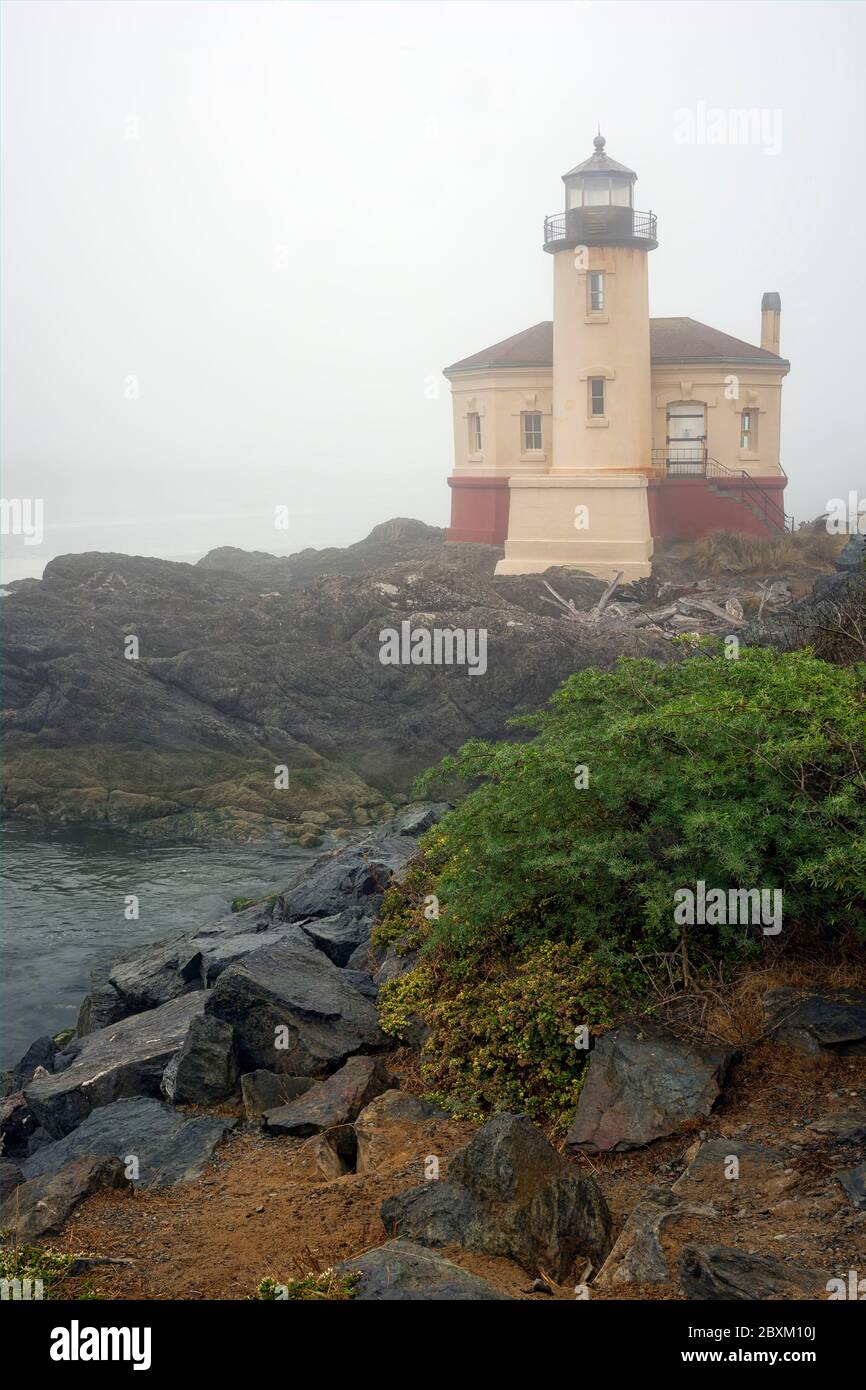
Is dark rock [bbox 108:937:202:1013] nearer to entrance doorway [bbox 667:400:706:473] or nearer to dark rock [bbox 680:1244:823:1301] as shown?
dark rock [bbox 680:1244:823:1301]

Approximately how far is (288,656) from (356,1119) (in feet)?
81.5

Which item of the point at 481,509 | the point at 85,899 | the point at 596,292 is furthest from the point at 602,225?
the point at 85,899

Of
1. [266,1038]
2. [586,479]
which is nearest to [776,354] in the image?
[586,479]

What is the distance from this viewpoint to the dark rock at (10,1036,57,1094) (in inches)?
519

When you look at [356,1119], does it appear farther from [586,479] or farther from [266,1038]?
[586,479]

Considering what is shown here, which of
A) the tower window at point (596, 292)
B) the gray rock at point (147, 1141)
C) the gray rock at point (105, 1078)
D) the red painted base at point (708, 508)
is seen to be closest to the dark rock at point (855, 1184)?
the gray rock at point (147, 1141)

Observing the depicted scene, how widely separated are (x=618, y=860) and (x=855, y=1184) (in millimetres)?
2828

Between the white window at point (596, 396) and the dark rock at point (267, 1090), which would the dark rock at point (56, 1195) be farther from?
the white window at point (596, 396)

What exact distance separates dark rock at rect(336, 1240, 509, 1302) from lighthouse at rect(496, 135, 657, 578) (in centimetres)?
3523

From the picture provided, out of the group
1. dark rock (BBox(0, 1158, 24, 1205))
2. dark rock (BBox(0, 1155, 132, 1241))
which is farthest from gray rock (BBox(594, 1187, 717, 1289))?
dark rock (BBox(0, 1158, 24, 1205))

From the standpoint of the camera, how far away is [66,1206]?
771 centimetres

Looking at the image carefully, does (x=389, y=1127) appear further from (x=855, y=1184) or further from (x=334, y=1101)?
(x=855, y=1184)

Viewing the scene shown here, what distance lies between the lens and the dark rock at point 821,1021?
27.1ft

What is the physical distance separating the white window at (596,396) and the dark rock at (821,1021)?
1328 inches
